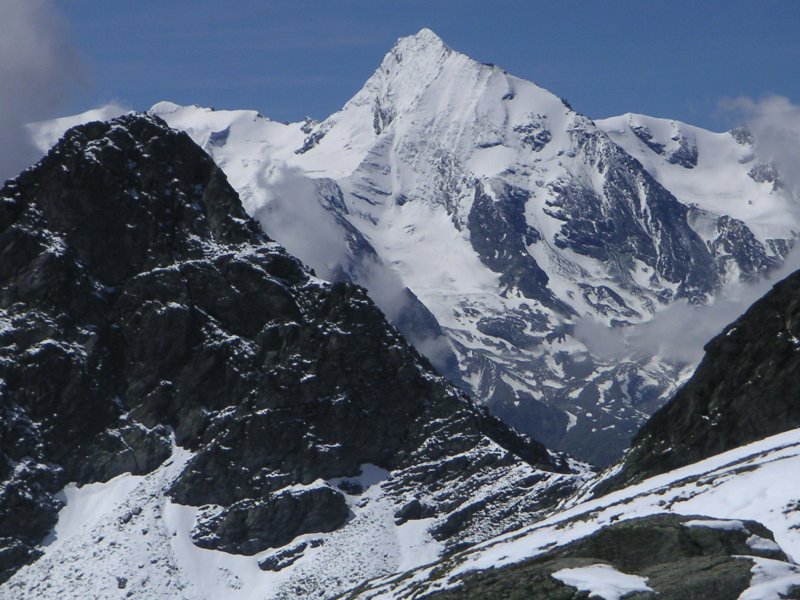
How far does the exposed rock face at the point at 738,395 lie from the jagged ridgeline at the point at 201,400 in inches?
2185

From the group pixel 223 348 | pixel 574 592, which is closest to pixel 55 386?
pixel 223 348

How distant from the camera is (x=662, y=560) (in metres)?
39.2

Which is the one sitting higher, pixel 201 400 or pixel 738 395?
pixel 201 400

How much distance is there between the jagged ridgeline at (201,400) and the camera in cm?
15850

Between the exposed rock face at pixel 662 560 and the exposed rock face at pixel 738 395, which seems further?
the exposed rock face at pixel 738 395

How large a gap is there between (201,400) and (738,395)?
90.9 metres

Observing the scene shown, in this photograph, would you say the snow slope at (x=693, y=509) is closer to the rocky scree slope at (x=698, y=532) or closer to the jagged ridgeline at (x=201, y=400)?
the rocky scree slope at (x=698, y=532)

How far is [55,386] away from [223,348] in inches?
758

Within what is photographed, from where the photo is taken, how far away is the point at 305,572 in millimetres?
152375

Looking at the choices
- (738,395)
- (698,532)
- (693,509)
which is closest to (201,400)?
(738,395)

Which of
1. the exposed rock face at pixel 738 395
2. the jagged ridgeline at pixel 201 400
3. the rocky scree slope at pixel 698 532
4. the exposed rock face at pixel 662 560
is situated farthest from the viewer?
the jagged ridgeline at pixel 201 400

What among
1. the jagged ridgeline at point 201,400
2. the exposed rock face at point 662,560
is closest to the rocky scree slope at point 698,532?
the exposed rock face at point 662,560

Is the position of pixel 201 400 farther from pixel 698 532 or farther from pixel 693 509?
pixel 698 532

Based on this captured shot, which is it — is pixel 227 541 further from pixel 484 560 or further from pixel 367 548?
pixel 484 560
